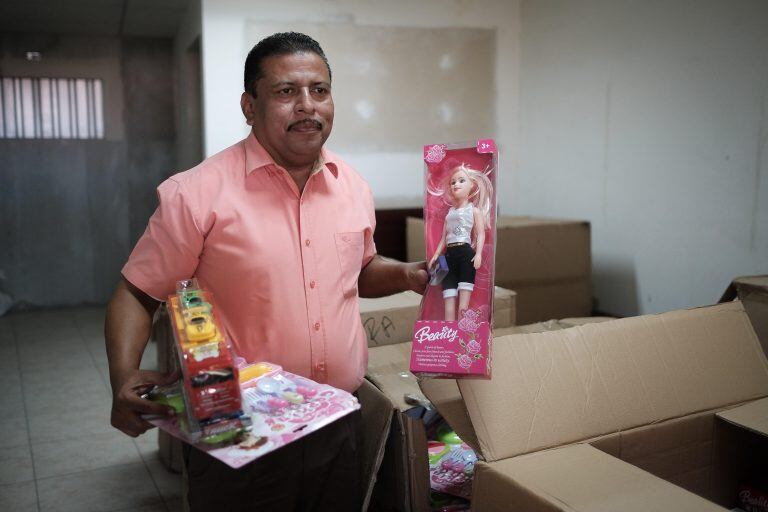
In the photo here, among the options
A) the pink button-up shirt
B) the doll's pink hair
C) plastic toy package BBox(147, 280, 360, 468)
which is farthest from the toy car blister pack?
the doll's pink hair

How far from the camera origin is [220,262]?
123cm

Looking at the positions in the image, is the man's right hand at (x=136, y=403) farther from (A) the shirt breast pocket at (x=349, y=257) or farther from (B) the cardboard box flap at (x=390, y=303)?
(B) the cardboard box flap at (x=390, y=303)

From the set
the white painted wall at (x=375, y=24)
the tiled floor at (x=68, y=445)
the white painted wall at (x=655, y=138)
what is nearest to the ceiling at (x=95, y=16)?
the white painted wall at (x=375, y=24)

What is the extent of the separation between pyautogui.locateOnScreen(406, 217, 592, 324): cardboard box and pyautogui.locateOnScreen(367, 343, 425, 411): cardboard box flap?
93 cm

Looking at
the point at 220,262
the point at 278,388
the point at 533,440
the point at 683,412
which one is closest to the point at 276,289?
the point at 220,262

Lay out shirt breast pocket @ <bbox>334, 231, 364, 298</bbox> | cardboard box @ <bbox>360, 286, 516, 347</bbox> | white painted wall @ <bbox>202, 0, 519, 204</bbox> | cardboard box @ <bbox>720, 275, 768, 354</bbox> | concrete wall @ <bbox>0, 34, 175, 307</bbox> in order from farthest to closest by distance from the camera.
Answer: concrete wall @ <bbox>0, 34, 175, 307</bbox> < white painted wall @ <bbox>202, 0, 519, 204</bbox> < cardboard box @ <bbox>360, 286, 516, 347</bbox> < cardboard box @ <bbox>720, 275, 768, 354</bbox> < shirt breast pocket @ <bbox>334, 231, 364, 298</bbox>

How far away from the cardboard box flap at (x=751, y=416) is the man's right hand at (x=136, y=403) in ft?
3.64

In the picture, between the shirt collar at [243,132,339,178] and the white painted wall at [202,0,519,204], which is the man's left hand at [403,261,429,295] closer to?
the shirt collar at [243,132,339,178]

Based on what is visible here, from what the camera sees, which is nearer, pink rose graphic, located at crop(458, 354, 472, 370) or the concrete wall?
pink rose graphic, located at crop(458, 354, 472, 370)

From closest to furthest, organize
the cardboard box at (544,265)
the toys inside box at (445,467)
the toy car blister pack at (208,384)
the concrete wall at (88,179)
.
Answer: the toy car blister pack at (208,384)
the toys inside box at (445,467)
the cardboard box at (544,265)
the concrete wall at (88,179)

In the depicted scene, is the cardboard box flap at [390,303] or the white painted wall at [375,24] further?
the white painted wall at [375,24]

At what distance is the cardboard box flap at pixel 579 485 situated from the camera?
38.2 inches

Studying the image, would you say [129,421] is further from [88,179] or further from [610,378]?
[88,179]

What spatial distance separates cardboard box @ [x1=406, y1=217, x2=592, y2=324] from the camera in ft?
8.63
